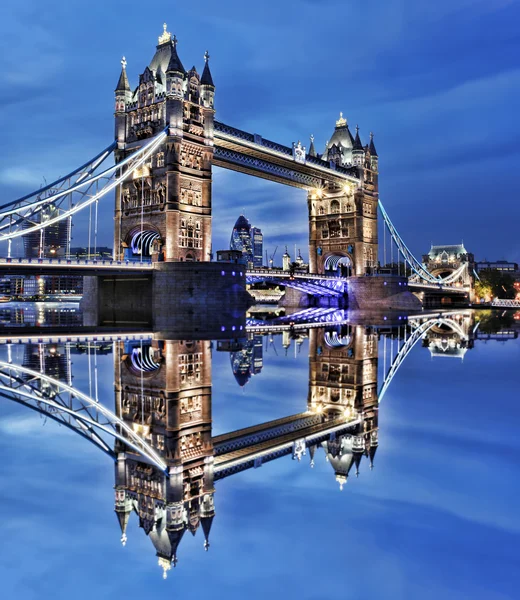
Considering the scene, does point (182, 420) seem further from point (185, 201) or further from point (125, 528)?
point (185, 201)

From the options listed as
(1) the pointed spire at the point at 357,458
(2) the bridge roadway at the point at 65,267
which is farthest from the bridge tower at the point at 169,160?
(1) the pointed spire at the point at 357,458

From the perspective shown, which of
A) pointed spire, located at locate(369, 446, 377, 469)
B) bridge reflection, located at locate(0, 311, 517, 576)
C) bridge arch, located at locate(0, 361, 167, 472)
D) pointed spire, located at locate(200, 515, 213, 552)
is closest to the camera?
pointed spire, located at locate(200, 515, 213, 552)

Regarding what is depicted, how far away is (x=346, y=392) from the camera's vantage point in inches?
424

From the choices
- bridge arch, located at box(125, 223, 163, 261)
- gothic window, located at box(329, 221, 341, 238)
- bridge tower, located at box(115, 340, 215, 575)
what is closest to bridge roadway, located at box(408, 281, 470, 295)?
gothic window, located at box(329, 221, 341, 238)

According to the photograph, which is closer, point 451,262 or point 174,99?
point 174,99

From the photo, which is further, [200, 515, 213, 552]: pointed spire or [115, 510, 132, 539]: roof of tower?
[115, 510, 132, 539]: roof of tower

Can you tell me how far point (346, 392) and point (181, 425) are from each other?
3926 millimetres

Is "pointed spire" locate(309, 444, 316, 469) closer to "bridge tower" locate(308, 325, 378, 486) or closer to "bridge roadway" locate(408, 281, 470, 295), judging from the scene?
"bridge tower" locate(308, 325, 378, 486)

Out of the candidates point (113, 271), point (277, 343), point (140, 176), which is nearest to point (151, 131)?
point (140, 176)

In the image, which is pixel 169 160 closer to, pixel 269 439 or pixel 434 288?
pixel 269 439

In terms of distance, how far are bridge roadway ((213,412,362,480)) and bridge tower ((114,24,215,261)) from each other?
33.2 meters

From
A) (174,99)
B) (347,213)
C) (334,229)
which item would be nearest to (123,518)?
(174,99)

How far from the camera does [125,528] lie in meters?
4.45

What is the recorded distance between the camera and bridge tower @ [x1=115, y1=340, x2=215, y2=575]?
15.1 feet
